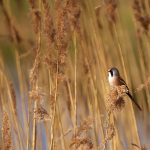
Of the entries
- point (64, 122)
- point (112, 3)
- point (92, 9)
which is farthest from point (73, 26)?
point (64, 122)

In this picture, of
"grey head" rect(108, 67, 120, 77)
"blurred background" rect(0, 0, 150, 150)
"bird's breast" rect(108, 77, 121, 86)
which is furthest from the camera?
"grey head" rect(108, 67, 120, 77)

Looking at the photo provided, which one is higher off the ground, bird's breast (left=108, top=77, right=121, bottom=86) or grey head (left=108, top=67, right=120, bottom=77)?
grey head (left=108, top=67, right=120, bottom=77)

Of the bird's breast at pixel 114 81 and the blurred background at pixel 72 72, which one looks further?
the bird's breast at pixel 114 81

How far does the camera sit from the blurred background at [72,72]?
201 centimetres

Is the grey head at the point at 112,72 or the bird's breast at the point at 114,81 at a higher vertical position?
the grey head at the point at 112,72

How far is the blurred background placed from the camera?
2.01m

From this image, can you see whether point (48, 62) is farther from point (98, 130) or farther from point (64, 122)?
point (64, 122)

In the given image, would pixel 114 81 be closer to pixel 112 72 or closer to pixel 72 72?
pixel 112 72

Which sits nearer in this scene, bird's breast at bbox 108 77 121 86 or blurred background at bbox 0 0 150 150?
blurred background at bbox 0 0 150 150

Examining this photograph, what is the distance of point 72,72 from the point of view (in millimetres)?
2857

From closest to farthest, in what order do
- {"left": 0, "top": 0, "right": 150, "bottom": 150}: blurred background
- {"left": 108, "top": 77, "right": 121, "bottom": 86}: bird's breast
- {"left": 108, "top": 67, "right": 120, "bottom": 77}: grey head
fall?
{"left": 0, "top": 0, "right": 150, "bottom": 150}: blurred background, {"left": 108, "top": 77, "right": 121, "bottom": 86}: bird's breast, {"left": 108, "top": 67, "right": 120, "bottom": 77}: grey head

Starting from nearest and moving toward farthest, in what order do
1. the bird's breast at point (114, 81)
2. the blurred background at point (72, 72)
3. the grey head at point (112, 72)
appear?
1. the blurred background at point (72, 72)
2. the bird's breast at point (114, 81)
3. the grey head at point (112, 72)

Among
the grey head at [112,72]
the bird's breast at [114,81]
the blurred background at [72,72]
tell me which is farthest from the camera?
the grey head at [112,72]

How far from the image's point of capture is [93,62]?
2.78 meters
